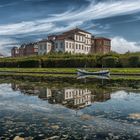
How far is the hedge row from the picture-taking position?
62.2 m

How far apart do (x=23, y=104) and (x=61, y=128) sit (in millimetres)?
6392

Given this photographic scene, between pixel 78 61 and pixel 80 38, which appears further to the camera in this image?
pixel 80 38

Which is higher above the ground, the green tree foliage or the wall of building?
the wall of building

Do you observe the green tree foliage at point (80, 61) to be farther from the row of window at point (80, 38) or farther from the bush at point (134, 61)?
the row of window at point (80, 38)

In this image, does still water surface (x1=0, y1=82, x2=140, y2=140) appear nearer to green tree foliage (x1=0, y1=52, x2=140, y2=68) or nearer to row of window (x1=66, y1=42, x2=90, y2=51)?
green tree foliage (x1=0, y1=52, x2=140, y2=68)

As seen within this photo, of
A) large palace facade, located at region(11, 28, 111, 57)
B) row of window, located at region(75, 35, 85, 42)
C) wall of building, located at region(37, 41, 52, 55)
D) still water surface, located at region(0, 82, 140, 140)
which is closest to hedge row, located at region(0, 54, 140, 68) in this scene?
large palace facade, located at region(11, 28, 111, 57)

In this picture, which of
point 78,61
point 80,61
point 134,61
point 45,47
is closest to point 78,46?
point 45,47

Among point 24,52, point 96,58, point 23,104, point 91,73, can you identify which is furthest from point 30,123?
point 24,52

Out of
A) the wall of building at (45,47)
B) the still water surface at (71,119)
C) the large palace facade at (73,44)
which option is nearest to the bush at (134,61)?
the still water surface at (71,119)

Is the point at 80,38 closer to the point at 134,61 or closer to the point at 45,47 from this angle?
the point at 45,47

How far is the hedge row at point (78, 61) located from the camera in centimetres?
6216

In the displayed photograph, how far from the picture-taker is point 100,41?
461ft

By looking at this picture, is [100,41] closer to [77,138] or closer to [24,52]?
[24,52]

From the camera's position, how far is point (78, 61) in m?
68.1
